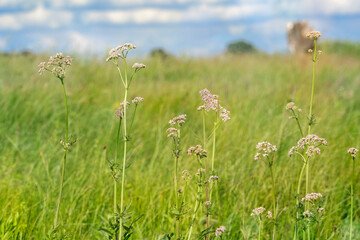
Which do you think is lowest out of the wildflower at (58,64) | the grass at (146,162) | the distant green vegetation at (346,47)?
the grass at (146,162)

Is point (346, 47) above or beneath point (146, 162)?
above

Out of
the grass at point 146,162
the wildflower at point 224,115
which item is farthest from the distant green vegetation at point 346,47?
the wildflower at point 224,115

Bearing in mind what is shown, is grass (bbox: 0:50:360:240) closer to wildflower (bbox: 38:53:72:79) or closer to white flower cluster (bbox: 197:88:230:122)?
white flower cluster (bbox: 197:88:230:122)

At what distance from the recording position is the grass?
3107 millimetres

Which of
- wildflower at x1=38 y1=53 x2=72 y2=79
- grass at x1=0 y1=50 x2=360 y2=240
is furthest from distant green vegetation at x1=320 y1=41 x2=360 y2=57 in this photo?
wildflower at x1=38 y1=53 x2=72 y2=79

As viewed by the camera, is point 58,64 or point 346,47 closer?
point 58,64

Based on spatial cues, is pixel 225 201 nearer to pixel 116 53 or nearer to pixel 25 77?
pixel 116 53

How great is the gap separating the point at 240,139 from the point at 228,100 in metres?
1.90

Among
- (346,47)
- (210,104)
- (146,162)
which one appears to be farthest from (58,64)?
(346,47)

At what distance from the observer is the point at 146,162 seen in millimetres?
4402

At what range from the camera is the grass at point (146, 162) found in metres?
3.11

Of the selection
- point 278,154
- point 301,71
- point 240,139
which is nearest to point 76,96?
point 240,139

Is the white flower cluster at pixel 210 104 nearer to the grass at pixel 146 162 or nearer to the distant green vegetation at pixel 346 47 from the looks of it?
the grass at pixel 146 162

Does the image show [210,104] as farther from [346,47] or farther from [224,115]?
[346,47]
